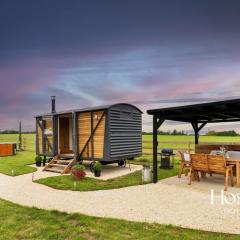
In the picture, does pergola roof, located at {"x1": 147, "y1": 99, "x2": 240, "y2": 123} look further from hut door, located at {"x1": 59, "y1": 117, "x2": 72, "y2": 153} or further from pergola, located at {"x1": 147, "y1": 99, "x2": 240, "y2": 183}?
hut door, located at {"x1": 59, "y1": 117, "x2": 72, "y2": 153}

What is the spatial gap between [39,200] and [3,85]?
42.6ft

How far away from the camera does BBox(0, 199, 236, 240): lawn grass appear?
464cm

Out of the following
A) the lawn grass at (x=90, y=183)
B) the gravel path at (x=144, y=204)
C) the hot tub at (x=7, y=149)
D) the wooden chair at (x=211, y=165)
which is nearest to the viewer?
the gravel path at (x=144, y=204)

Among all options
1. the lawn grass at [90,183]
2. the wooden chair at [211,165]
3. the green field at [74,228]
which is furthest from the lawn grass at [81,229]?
the wooden chair at [211,165]

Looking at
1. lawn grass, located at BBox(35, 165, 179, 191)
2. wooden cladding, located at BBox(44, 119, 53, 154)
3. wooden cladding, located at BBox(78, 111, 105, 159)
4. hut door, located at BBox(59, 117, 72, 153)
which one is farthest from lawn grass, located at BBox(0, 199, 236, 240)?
hut door, located at BBox(59, 117, 72, 153)

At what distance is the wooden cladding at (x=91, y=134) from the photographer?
12.0 meters

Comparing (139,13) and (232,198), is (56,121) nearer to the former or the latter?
(139,13)

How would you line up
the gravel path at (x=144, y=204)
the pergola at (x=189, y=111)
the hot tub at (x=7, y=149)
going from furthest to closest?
the hot tub at (x=7, y=149), the pergola at (x=189, y=111), the gravel path at (x=144, y=204)

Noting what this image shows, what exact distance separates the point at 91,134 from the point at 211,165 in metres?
5.88

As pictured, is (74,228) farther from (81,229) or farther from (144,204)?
(144,204)

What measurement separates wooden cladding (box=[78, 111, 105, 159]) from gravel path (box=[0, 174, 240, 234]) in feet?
11.4

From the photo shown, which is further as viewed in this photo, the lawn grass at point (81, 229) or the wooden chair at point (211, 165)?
the wooden chair at point (211, 165)

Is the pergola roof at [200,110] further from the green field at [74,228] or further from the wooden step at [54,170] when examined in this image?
the wooden step at [54,170]

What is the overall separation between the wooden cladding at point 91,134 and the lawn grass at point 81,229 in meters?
6.17
